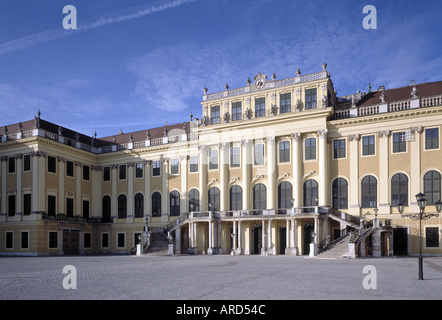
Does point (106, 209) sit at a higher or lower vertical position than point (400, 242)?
higher

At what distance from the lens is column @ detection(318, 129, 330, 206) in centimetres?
4225

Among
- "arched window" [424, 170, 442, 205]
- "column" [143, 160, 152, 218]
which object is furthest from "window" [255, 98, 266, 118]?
"arched window" [424, 170, 442, 205]

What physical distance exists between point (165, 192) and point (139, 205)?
412cm

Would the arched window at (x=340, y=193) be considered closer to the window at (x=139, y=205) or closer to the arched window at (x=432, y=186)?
the arched window at (x=432, y=186)

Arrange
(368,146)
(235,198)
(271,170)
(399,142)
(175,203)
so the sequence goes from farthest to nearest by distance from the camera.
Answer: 1. (175,203)
2. (235,198)
3. (271,170)
4. (368,146)
5. (399,142)

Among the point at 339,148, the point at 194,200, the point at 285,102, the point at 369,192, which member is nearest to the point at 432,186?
the point at 369,192

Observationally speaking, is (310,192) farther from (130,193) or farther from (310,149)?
(130,193)

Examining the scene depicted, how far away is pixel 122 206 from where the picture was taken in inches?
2159

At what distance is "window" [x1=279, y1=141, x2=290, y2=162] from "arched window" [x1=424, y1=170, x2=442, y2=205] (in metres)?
13.0

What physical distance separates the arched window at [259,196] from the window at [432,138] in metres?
16.0

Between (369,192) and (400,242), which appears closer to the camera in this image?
(400,242)

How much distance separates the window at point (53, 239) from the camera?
156ft

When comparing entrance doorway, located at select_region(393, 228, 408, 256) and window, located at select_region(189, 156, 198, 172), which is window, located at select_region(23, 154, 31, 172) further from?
entrance doorway, located at select_region(393, 228, 408, 256)
